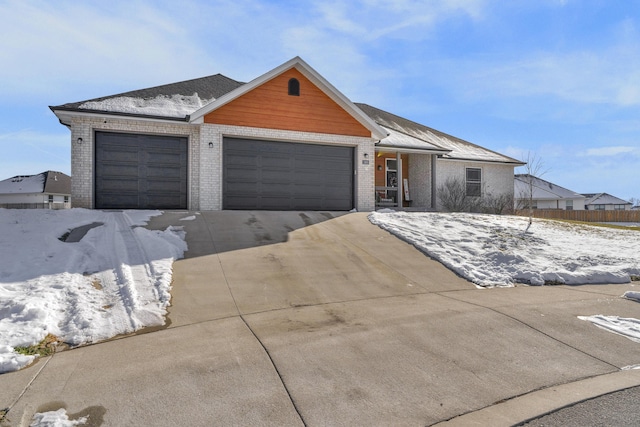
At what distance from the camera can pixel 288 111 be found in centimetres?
1418

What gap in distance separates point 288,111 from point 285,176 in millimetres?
2490

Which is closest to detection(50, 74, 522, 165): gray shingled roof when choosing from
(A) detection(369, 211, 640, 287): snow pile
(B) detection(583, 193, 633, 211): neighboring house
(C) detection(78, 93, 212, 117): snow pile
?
(C) detection(78, 93, 212, 117): snow pile

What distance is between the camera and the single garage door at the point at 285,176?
13.5 m

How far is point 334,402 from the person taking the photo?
3115 mm

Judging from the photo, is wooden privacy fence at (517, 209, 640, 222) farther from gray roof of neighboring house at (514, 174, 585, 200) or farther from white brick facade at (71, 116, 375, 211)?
white brick facade at (71, 116, 375, 211)

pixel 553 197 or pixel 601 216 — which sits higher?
pixel 553 197

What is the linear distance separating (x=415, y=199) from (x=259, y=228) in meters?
11.1

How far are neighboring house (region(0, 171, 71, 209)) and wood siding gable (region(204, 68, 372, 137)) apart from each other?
2840 cm

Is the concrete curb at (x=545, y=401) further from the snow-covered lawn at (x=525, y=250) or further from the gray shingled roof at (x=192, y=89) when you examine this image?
the gray shingled roof at (x=192, y=89)

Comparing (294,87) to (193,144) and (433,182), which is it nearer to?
(193,144)

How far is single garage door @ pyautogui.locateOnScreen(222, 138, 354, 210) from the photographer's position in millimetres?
13523

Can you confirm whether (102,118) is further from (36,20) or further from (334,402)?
(334,402)

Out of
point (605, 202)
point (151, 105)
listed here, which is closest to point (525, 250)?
point (151, 105)

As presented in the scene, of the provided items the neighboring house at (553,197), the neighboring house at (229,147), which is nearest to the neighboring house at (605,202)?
the neighboring house at (553,197)
